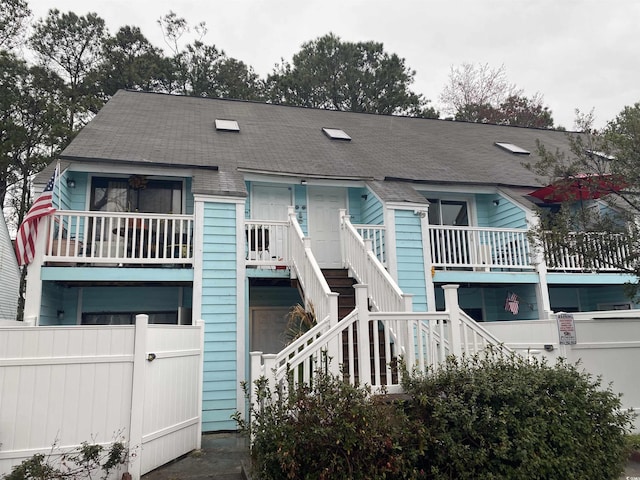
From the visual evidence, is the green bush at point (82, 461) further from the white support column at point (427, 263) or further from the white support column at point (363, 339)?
the white support column at point (427, 263)

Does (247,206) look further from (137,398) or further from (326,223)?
(137,398)

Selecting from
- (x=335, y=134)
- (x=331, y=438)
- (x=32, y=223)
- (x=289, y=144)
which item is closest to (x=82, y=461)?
(x=331, y=438)

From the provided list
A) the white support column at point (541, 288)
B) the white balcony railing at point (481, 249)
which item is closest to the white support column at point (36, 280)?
the white balcony railing at point (481, 249)

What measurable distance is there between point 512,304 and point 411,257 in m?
3.22

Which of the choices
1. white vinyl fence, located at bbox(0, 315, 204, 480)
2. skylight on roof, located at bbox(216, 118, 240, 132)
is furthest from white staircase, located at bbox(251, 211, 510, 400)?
skylight on roof, located at bbox(216, 118, 240, 132)

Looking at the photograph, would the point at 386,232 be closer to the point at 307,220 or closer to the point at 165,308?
the point at 307,220

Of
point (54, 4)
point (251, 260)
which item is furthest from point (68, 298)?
point (54, 4)

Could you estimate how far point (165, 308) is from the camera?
9.92 meters

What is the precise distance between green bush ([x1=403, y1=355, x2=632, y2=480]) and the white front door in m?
6.34

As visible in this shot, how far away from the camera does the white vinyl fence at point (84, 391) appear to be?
4.91 metres

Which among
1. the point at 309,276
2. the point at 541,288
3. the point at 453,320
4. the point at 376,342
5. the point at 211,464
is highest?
the point at 309,276

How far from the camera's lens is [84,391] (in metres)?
5.16

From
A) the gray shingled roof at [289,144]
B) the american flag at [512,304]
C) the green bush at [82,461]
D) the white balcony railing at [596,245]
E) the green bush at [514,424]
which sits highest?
the gray shingled roof at [289,144]

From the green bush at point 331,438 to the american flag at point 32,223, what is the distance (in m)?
5.79
